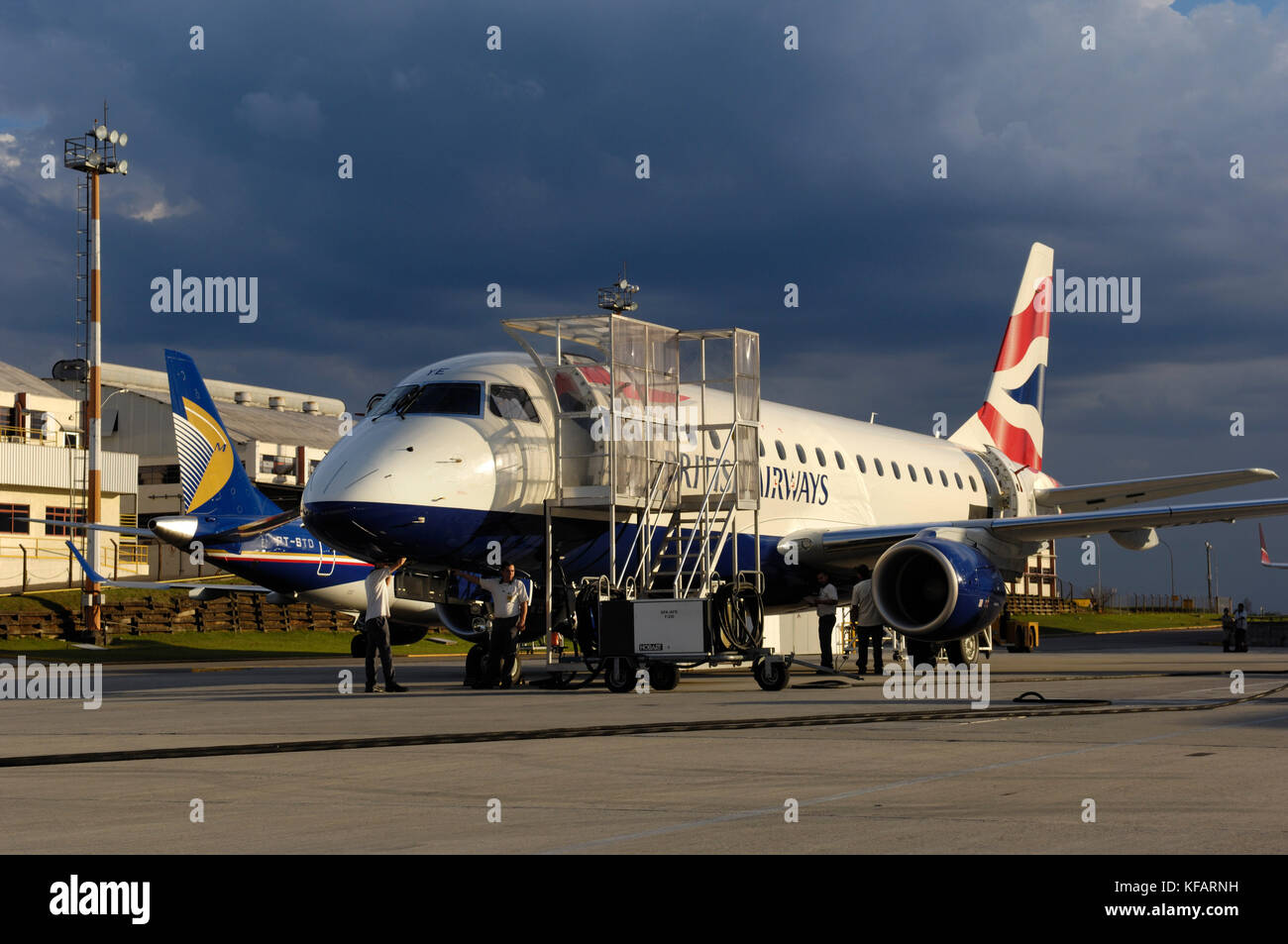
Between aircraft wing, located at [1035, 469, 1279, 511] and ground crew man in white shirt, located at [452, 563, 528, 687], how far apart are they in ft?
42.9

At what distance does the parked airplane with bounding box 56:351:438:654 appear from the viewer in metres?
34.2

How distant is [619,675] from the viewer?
1803 centimetres

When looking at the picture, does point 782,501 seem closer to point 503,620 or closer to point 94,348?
point 503,620

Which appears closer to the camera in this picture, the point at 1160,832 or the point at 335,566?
the point at 1160,832

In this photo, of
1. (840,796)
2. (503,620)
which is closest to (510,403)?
(503,620)

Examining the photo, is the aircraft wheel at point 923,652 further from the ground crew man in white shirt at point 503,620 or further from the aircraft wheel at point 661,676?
the ground crew man in white shirt at point 503,620

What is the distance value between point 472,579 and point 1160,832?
44.3 feet

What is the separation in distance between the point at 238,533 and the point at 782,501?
1836 centimetres

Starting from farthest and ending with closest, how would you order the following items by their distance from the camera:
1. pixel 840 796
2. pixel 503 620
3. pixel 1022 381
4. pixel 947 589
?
pixel 1022 381 < pixel 947 589 < pixel 503 620 < pixel 840 796

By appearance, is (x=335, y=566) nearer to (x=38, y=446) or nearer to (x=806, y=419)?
(x=806, y=419)

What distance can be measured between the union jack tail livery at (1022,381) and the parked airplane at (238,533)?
46.5 ft

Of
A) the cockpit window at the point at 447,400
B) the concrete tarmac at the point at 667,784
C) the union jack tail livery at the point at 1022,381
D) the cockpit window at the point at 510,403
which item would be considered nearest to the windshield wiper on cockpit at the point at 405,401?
the cockpit window at the point at 447,400
